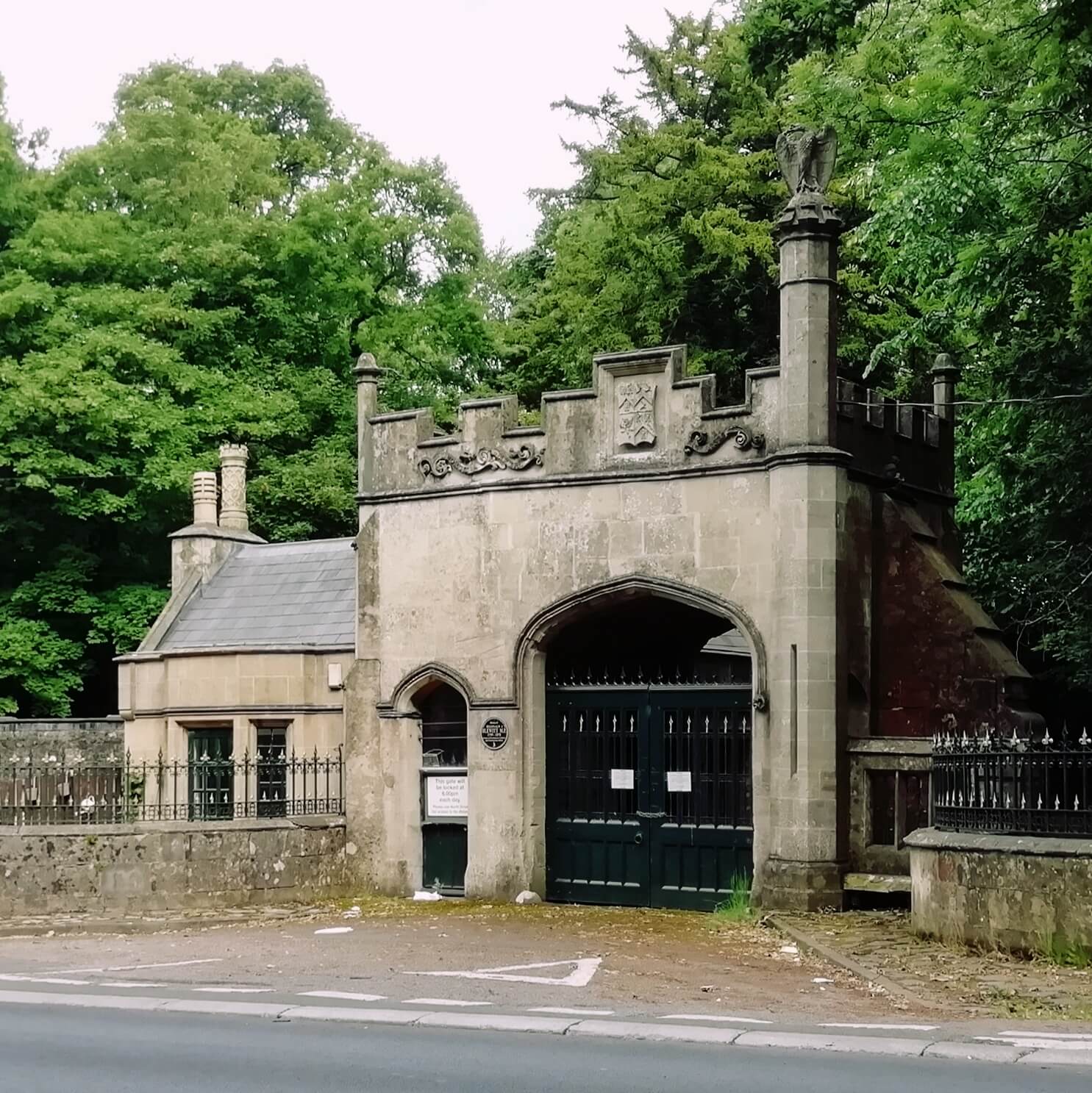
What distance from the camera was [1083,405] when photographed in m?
19.8

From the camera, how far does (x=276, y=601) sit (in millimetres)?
24688

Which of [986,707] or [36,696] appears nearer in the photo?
[986,707]

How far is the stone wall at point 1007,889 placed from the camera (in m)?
12.9

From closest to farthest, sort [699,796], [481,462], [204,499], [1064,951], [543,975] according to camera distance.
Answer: [1064,951], [543,975], [699,796], [481,462], [204,499]

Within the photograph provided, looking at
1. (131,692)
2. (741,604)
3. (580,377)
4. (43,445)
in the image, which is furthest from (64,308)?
(741,604)

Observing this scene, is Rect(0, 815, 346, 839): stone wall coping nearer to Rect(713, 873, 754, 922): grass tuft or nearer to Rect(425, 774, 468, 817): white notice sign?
Rect(425, 774, 468, 817): white notice sign

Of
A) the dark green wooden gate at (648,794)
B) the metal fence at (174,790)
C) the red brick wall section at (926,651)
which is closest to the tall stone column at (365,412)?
the metal fence at (174,790)

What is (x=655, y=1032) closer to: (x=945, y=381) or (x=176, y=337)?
(x=945, y=381)

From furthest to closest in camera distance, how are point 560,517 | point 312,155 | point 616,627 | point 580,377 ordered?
point 312,155 → point 580,377 → point 616,627 → point 560,517

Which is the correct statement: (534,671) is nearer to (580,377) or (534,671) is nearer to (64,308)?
(580,377)

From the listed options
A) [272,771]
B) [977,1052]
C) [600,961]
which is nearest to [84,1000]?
[600,961]

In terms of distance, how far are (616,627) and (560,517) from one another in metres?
2.04

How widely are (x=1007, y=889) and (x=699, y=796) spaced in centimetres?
559

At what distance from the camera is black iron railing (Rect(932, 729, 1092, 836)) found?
13273mm
